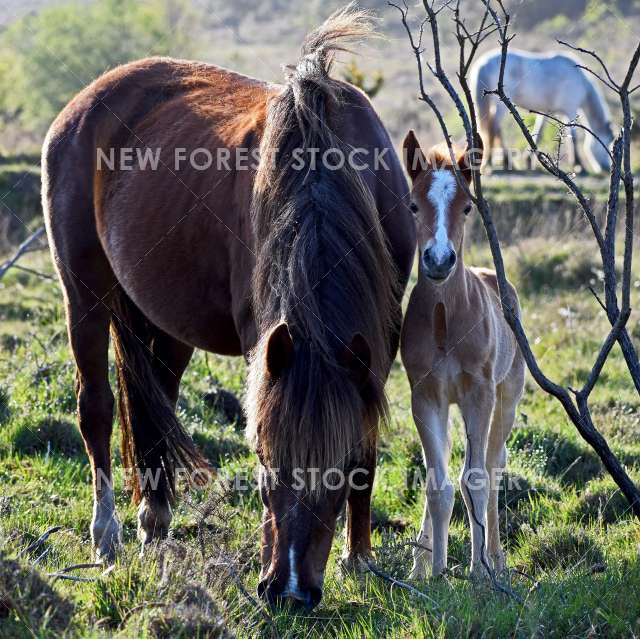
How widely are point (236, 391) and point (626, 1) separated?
48.2 meters

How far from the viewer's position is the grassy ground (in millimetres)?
2926

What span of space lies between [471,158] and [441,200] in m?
0.22

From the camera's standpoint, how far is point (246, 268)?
383 centimetres

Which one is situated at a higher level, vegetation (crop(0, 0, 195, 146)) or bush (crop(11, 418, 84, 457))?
vegetation (crop(0, 0, 195, 146))

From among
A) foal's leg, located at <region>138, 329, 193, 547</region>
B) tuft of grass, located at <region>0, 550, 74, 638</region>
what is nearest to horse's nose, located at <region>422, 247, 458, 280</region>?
tuft of grass, located at <region>0, 550, 74, 638</region>

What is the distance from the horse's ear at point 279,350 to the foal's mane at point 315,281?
26 mm

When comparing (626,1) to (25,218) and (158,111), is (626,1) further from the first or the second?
(158,111)

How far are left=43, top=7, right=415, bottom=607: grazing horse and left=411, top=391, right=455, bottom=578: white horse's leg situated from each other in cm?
27

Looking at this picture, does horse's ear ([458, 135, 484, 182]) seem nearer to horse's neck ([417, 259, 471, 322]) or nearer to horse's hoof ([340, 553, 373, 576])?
horse's neck ([417, 259, 471, 322])

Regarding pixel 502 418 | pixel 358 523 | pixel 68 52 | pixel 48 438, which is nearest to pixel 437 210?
pixel 502 418

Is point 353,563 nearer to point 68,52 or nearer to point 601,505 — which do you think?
point 601,505

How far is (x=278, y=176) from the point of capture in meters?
3.62

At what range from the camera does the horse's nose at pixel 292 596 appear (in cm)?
298

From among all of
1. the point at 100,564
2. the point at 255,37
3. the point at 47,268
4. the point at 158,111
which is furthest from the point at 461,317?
the point at 255,37
